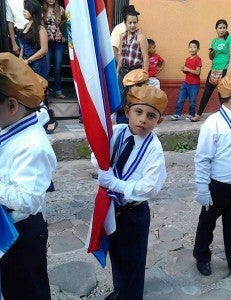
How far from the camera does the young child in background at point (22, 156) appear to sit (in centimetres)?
185

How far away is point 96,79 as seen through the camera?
2.25 m

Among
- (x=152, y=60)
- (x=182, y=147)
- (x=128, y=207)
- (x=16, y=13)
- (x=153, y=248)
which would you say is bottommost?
(x=182, y=147)

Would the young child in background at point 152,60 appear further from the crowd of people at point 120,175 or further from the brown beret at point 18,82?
the brown beret at point 18,82

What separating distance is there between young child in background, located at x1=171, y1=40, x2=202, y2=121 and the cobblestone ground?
8.61 ft

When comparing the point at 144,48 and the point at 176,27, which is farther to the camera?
the point at 176,27

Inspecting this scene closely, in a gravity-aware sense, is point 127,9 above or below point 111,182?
above

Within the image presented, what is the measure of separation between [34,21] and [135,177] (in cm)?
415

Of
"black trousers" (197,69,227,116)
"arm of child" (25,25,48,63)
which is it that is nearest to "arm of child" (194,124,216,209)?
"arm of child" (25,25,48,63)

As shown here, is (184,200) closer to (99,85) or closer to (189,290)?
(189,290)

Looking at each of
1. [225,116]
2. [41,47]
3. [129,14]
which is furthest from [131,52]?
[225,116]

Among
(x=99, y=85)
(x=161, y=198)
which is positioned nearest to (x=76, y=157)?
(x=161, y=198)

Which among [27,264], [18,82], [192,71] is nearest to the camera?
[18,82]

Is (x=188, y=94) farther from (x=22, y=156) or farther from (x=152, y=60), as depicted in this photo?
(x=22, y=156)

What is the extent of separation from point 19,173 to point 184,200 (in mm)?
3312
